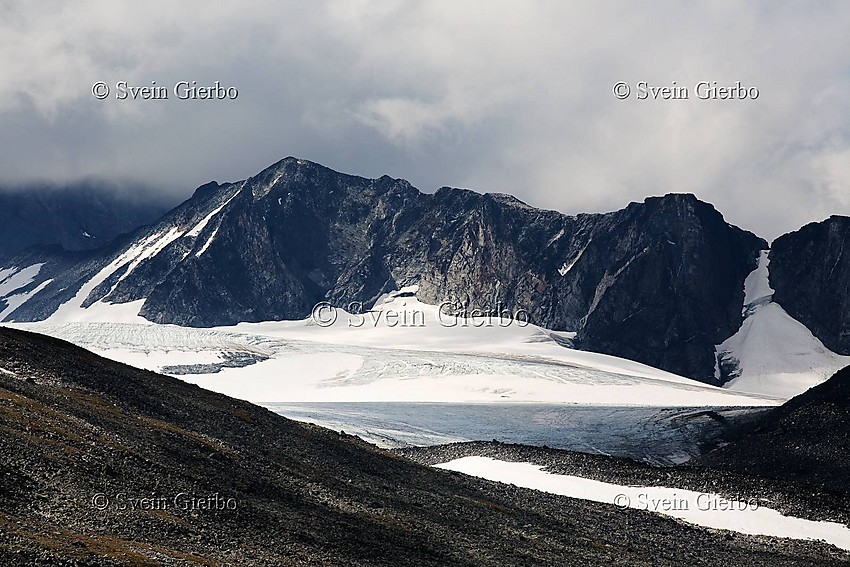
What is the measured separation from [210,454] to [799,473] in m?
58.8

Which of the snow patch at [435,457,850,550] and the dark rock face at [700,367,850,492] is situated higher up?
the dark rock face at [700,367,850,492]

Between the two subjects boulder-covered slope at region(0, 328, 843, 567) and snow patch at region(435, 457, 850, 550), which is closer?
boulder-covered slope at region(0, 328, 843, 567)

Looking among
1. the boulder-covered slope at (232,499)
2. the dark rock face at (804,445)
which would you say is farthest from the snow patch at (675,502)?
the dark rock face at (804,445)

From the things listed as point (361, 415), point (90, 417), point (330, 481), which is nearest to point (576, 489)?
point (330, 481)

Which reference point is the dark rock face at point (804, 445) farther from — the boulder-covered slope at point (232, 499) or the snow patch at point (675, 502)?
the boulder-covered slope at point (232, 499)

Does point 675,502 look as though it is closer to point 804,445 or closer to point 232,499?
point 804,445

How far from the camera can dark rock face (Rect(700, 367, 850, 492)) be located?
3620 inches

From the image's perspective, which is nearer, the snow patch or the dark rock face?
the snow patch

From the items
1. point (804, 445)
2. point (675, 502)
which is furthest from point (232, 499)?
point (804, 445)

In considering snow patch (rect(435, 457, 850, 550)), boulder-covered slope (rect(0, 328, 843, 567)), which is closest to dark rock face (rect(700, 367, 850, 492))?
snow patch (rect(435, 457, 850, 550))

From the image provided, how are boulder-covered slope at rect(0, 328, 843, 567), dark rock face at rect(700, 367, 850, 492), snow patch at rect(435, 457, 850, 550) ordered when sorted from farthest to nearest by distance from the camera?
1. dark rock face at rect(700, 367, 850, 492)
2. snow patch at rect(435, 457, 850, 550)
3. boulder-covered slope at rect(0, 328, 843, 567)

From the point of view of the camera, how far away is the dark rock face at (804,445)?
9194 centimetres

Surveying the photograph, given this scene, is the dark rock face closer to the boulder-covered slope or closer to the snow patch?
the snow patch

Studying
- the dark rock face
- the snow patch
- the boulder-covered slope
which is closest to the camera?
the boulder-covered slope
